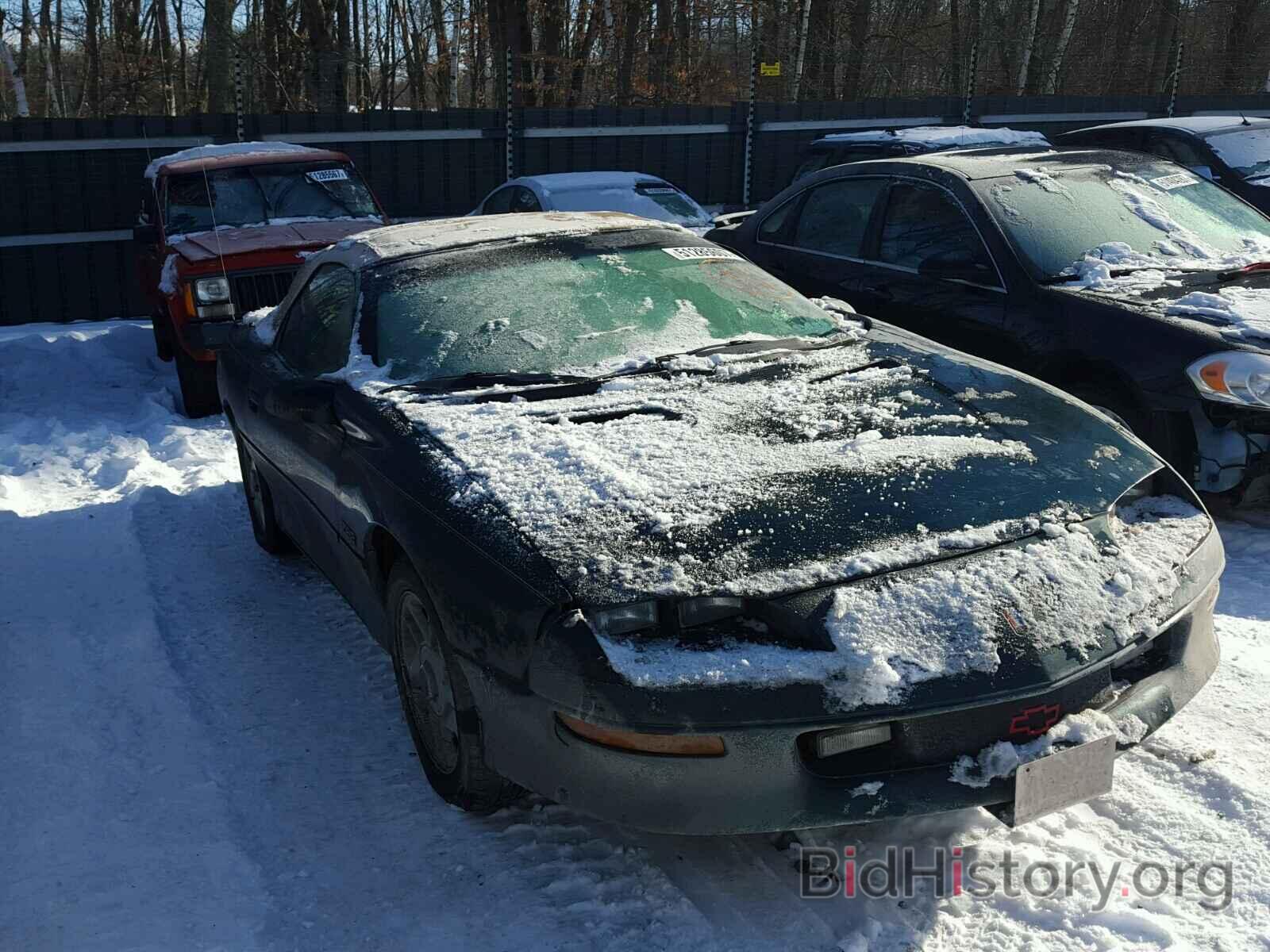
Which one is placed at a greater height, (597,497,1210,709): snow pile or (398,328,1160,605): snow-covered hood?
(398,328,1160,605): snow-covered hood

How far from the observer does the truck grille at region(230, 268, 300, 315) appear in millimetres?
8281

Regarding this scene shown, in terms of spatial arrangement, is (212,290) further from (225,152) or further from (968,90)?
(968,90)

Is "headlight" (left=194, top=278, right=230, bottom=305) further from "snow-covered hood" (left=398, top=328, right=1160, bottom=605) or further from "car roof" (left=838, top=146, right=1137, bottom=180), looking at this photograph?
"snow-covered hood" (left=398, top=328, right=1160, bottom=605)

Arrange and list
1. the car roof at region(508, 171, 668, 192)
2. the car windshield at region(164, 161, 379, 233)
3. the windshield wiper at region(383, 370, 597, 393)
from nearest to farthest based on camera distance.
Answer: the windshield wiper at region(383, 370, 597, 393) < the car windshield at region(164, 161, 379, 233) < the car roof at region(508, 171, 668, 192)

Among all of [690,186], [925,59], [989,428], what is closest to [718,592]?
[989,428]

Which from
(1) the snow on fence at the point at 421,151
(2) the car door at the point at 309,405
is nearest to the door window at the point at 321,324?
(2) the car door at the point at 309,405

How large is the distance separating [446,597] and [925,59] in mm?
27960

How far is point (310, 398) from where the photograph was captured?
13.3ft

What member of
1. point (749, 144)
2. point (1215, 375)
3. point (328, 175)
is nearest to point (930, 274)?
point (1215, 375)

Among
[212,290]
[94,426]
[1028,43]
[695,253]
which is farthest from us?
[1028,43]

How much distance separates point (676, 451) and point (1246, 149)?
27.3 ft

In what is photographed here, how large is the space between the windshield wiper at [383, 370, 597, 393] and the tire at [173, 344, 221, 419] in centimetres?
476

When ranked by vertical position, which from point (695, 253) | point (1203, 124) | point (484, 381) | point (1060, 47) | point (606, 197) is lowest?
point (484, 381)

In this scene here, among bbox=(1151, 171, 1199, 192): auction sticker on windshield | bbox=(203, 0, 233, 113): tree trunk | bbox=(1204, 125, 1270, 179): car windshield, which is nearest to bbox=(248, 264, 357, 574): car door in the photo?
bbox=(1151, 171, 1199, 192): auction sticker on windshield
